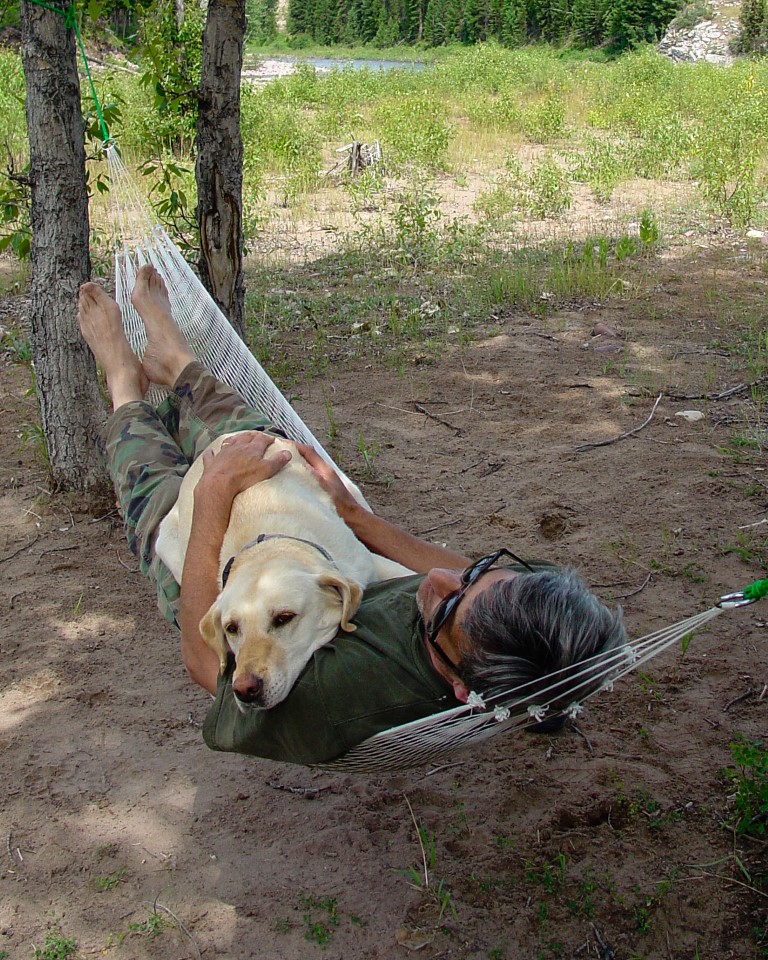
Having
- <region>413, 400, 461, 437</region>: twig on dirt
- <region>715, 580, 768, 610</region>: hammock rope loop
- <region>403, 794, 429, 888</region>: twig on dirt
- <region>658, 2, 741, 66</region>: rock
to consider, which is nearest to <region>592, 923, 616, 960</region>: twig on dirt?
<region>403, 794, 429, 888</region>: twig on dirt

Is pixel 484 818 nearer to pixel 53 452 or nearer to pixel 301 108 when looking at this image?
pixel 53 452

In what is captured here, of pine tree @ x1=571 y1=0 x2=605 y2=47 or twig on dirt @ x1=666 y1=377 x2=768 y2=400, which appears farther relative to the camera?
pine tree @ x1=571 y1=0 x2=605 y2=47

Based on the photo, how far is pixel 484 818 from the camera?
1.87 meters

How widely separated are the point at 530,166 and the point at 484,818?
7383 millimetres

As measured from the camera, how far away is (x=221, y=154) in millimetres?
3066

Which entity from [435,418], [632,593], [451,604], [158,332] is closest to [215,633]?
[451,604]

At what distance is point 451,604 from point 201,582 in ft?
1.63

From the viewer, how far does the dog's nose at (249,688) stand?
139 centimetres

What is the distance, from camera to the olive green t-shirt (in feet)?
4.75

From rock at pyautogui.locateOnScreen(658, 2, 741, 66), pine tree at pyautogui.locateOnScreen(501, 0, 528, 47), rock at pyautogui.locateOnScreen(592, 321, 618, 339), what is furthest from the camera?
pine tree at pyautogui.locateOnScreen(501, 0, 528, 47)

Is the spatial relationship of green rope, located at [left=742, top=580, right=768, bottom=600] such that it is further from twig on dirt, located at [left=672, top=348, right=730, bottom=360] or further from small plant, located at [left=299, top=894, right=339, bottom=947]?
twig on dirt, located at [left=672, top=348, right=730, bottom=360]

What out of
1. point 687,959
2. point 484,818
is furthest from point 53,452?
point 687,959

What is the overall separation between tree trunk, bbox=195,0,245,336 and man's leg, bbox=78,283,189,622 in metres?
0.67

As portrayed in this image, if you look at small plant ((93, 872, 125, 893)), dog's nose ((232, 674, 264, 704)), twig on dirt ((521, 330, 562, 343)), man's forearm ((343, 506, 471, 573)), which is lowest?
small plant ((93, 872, 125, 893))
